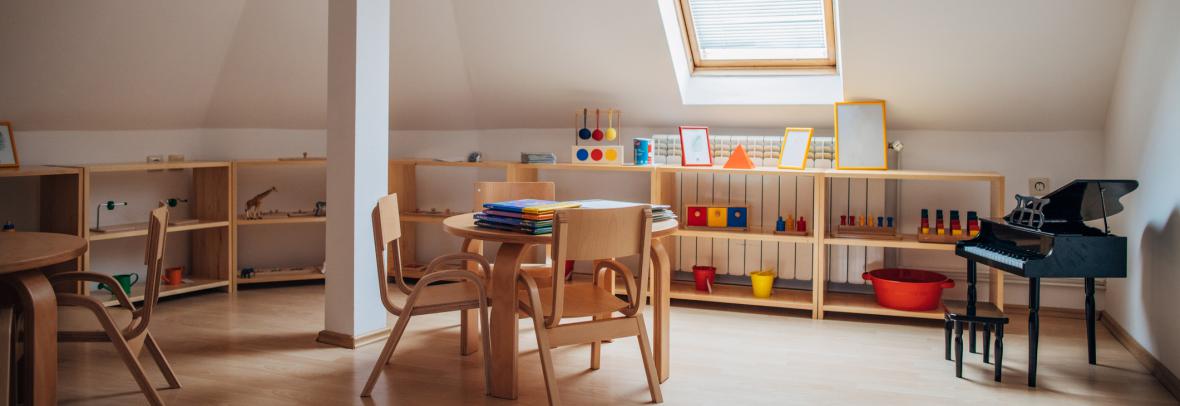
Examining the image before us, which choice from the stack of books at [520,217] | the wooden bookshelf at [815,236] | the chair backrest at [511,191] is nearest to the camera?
the stack of books at [520,217]

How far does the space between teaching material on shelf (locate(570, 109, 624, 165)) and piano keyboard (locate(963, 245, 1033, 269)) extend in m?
2.16

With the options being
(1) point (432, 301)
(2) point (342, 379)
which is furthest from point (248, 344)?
(1) point (432, 301)

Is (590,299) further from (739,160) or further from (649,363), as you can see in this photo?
(739,160)

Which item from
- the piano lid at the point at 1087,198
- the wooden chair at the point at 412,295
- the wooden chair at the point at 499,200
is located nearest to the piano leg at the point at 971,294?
the piano lid at the point at 1087,198

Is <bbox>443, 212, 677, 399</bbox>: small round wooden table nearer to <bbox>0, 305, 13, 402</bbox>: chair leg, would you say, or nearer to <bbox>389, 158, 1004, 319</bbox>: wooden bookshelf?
<bbox>0, 305, 13, 402</bbox>: chair leg

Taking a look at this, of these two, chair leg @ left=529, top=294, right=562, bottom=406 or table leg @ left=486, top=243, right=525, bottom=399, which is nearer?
chair leg @ left=529, top=294, right=562, bottom=406

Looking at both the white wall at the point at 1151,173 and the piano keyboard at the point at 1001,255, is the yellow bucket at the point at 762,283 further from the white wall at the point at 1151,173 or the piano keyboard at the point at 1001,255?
the white wall at the point at 1151,173

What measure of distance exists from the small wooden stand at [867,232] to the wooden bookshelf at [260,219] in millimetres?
2994

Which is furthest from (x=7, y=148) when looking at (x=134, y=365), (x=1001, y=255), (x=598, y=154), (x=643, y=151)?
(x=1001, y=255)

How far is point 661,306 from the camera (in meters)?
3.79

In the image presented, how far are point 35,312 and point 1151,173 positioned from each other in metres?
4.34

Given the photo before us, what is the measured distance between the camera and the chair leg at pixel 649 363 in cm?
345

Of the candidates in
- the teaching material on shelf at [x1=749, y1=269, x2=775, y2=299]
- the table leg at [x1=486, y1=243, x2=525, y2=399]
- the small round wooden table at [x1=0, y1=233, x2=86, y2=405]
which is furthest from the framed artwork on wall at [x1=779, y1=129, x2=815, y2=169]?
the small round wooden table at [x1=0, y1=233, x2=86, y2=405]

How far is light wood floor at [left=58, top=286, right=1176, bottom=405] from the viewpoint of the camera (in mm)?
3557
